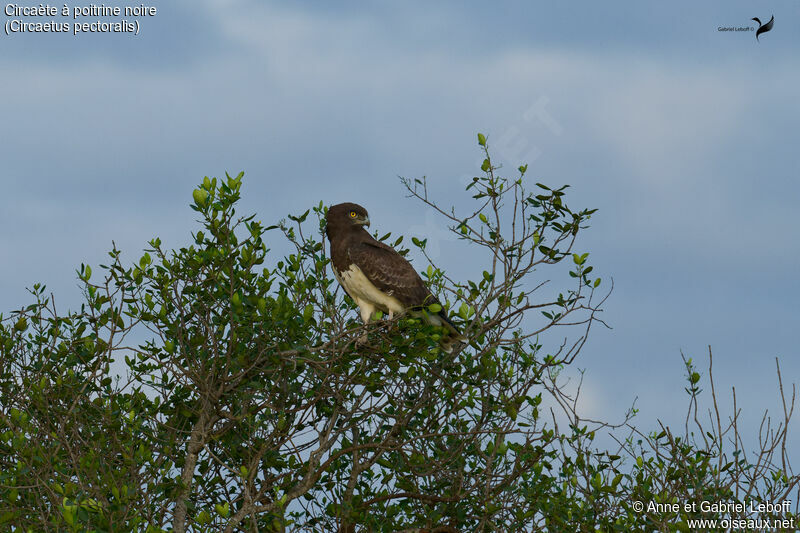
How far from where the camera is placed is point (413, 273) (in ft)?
31.9

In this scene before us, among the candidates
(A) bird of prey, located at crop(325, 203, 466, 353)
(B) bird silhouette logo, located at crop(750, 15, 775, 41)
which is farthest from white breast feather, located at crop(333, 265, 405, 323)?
(B) bird silhouette logo, located at crop(750, 15, 775, 41)

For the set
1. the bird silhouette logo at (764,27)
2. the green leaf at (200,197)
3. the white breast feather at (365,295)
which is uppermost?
the bird silhouette logo at (764,27)

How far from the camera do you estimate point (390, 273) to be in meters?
9.55

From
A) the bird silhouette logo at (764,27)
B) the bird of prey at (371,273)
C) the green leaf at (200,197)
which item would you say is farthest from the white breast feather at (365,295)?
the bird silhouette logo at (764,27)

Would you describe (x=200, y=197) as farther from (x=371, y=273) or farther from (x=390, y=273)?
(x=390, y=273)

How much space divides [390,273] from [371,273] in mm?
222

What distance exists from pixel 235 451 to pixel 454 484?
228 centimetres

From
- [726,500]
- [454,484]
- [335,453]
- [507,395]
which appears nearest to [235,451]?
[335,453]

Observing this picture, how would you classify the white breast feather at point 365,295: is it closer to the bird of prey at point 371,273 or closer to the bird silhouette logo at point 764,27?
the bird of prey at point 371,273

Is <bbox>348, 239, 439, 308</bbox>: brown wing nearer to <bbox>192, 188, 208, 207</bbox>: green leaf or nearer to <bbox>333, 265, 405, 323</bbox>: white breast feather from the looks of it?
<bbox>333, 265, 405, 323</bbox>: white breast feather

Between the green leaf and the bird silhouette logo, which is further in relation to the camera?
the bird silhouette logo

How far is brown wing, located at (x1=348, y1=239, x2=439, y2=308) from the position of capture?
31.2 ft

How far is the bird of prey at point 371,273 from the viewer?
9.55 metres

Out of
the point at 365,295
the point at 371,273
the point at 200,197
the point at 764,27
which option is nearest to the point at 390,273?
the point at 371,273
